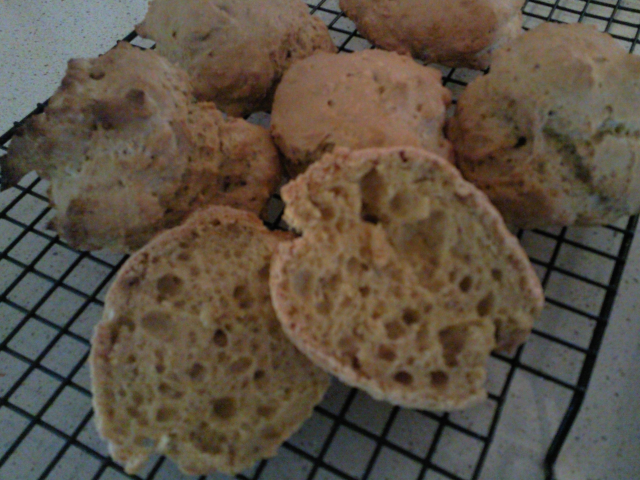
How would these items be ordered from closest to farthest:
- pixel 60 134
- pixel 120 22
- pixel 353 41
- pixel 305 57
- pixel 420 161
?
pixel 420 161
pixel 60 134
pixel 305 57
pixel 353 41
pixel 120 22

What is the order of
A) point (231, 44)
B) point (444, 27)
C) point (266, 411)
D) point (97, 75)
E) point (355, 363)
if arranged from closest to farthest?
1. point (355, 363)
2. point (266, 411)
3. point (97, 75)
4. point (231, 44)
5. point (444, 27)

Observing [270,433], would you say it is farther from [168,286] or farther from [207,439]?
[168,286]

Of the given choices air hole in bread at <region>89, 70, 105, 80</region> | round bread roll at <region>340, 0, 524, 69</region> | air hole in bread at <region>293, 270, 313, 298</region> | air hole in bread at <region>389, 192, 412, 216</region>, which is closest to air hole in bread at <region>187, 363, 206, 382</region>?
air hole in bread at <region>293, 270, 313, 298</region>

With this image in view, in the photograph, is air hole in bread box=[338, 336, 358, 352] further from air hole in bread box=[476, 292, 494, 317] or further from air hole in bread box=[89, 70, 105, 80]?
air hole in bread box=[89, 70, 105, 80]

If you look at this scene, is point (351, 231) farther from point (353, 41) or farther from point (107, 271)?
point (353, 41)

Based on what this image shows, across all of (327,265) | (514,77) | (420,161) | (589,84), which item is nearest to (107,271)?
(327,265)

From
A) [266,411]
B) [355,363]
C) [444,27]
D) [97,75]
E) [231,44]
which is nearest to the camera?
[355,363]

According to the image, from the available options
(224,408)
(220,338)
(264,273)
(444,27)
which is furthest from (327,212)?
(444,27)
